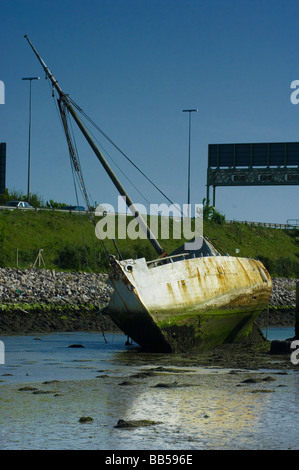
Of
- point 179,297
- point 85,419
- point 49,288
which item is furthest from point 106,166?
point 85,419

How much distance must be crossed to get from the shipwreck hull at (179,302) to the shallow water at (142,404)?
135 cm

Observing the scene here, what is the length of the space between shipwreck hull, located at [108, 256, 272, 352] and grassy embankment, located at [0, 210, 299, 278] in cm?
2302

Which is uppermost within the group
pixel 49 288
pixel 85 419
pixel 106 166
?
pixel 106 166

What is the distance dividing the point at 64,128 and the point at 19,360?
9784 mm

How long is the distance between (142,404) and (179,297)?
1021cm

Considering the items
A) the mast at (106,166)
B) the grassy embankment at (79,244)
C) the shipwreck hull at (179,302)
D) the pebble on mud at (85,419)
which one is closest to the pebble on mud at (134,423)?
the pebble on mud at (85,419)

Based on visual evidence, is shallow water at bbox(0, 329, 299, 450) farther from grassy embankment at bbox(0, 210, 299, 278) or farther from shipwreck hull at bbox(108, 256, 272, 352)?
grassy embankment at bbox(0, 210, 299, 278)

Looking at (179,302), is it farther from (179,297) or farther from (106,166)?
(106,166)

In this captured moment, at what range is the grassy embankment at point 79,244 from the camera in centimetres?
6266

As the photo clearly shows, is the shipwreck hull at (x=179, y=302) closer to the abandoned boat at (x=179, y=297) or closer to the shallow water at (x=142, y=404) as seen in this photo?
the abandoned boat at (x=179, y=297)

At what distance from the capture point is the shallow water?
40.3 feet

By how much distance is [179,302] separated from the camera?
25641 millimetres

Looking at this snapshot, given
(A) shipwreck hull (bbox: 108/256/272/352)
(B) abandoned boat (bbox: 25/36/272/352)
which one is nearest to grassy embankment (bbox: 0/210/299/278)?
(B) abandoned boat (bbox: 25/36/272/352)
